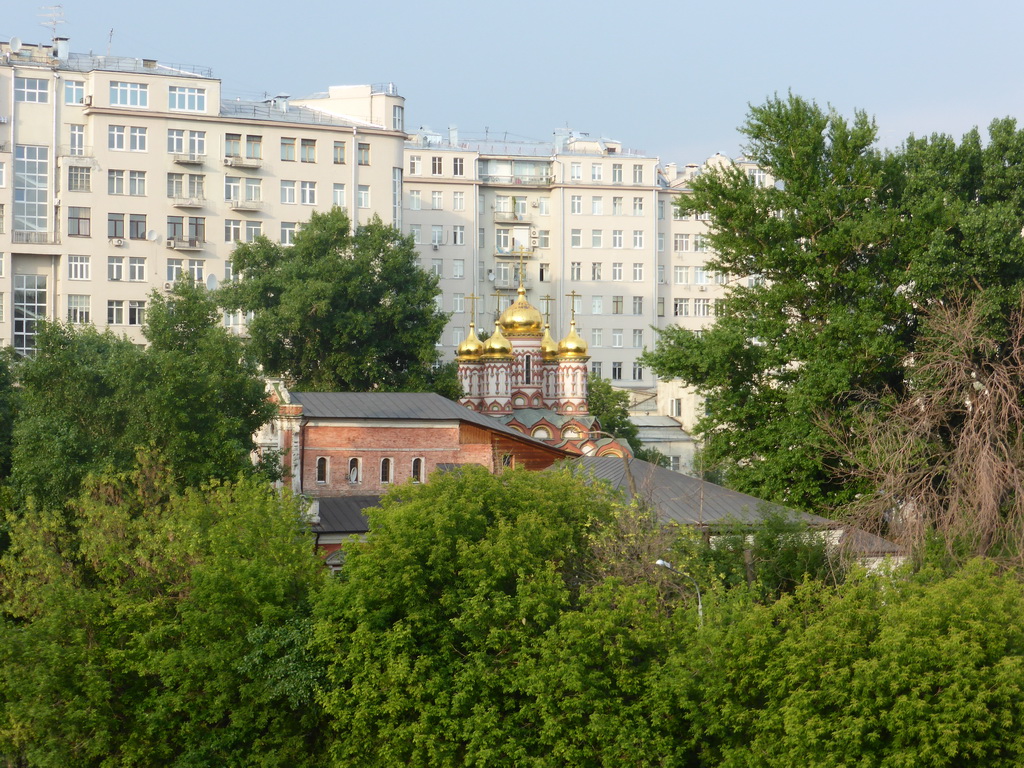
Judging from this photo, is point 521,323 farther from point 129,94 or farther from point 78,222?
point 129,94

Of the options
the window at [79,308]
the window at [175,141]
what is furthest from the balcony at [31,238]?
the window at [175,141]

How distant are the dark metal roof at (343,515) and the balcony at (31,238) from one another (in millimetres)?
31095

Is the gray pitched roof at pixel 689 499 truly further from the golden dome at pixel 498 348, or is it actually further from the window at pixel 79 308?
the window at pixel 79 308

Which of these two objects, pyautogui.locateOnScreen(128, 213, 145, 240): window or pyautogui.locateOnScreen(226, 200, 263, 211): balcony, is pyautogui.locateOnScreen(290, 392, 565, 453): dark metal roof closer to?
pyautogui.locateOnScreen(128, 213, 145, 240): window

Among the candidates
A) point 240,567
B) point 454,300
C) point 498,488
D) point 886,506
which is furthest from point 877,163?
point 454,300

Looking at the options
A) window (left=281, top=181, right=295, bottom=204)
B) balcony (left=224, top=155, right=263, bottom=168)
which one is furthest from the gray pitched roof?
window (left=281, top=181, right=295, bottom=204)

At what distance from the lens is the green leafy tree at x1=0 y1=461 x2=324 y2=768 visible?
28.5 metres

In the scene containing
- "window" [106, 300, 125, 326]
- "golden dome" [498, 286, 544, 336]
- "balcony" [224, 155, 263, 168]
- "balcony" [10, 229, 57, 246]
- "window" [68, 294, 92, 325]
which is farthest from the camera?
"balcony" [224, 155, 263, 168]

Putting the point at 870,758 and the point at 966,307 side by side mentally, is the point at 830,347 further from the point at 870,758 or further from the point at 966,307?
the point at 870,758

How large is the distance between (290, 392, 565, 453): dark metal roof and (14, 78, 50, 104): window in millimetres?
29480

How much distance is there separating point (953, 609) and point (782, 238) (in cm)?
1686

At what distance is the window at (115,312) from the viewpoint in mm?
71875

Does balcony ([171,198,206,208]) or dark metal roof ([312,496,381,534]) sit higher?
balcony ([171,198,206,208])

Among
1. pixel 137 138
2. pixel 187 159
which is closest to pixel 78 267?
pixel 137 138
